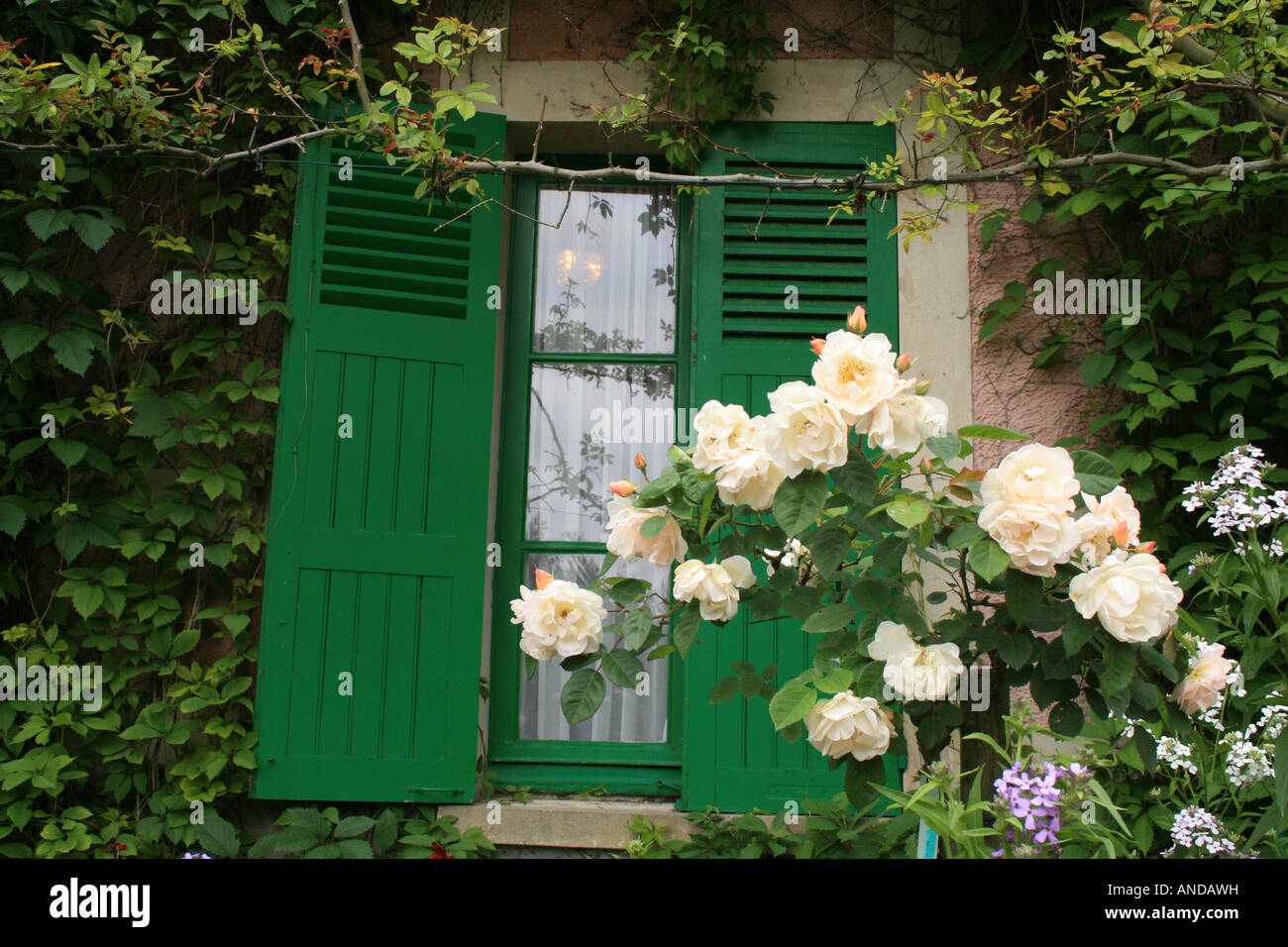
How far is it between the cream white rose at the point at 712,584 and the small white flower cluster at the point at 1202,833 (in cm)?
89

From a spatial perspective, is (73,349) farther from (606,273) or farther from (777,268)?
(777,268)

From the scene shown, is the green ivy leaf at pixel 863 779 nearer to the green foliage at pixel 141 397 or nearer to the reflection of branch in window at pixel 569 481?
the green foliage at pixel 141 397

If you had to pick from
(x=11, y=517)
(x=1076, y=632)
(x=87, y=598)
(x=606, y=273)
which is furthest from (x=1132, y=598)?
(x=11, y=517)

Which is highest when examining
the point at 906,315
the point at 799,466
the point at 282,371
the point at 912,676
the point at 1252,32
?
the point at 1252,32

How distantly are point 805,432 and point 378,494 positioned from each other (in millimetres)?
2223

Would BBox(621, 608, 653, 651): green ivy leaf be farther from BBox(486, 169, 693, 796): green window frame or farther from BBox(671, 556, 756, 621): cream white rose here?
BBox(486, 169, 693, 796): green window frame

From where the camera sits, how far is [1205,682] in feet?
4.35

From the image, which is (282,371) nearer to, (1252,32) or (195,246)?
(195,246)

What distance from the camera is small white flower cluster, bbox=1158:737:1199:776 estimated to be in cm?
182

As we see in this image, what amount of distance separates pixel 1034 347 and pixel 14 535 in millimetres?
3412

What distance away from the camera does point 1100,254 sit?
11.0 ft

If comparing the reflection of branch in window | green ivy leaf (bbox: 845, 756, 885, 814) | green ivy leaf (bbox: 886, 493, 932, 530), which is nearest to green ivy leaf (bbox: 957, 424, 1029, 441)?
green ivy leaf (bbox: 886, 493, 932, 530)

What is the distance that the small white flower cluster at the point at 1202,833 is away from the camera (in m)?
1.60

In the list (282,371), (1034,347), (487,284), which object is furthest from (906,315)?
(282,371)
